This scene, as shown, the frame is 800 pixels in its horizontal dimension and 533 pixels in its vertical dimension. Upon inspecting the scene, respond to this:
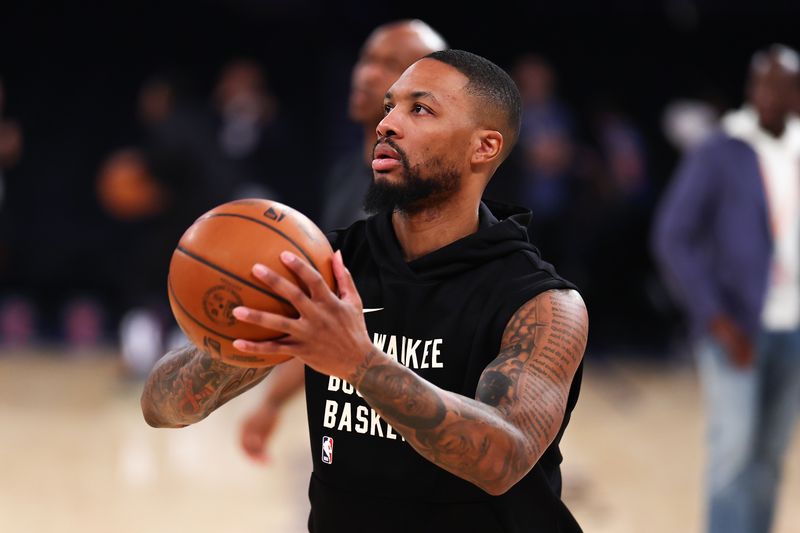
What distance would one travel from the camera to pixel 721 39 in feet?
37.2

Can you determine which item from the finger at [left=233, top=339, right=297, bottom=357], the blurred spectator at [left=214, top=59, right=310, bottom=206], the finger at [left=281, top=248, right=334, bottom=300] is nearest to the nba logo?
the finger at [left=233, top=339, right=297, bottom=357]

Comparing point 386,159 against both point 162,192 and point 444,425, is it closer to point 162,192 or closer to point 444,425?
point 444,425

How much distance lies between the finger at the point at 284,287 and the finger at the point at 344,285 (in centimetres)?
10

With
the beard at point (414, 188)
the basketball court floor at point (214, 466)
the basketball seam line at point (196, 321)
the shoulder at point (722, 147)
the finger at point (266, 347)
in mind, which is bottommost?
the basketball court floor at point (214, 466)

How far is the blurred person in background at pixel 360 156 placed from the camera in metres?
3.43

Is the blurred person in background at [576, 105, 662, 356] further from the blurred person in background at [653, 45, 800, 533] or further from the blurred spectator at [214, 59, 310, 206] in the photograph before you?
the blurred person in background at [653, 45, 800, 533]

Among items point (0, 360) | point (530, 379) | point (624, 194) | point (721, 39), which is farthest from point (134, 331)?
point (530, 379)

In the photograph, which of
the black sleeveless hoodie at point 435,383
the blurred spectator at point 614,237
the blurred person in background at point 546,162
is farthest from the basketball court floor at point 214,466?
the black sleeveless hoodie at point 435,383

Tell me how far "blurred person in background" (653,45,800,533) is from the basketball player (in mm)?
2059

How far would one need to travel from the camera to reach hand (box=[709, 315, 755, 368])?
424 centimetres

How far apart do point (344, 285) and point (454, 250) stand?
0.44 meters

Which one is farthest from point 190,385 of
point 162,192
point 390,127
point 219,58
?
point 219,58

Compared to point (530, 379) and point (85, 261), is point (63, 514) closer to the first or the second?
point (530, 379)

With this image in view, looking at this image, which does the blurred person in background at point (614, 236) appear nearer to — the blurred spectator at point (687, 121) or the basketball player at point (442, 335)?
the blurred spectator at point (687, 121)
